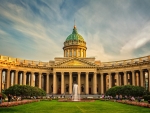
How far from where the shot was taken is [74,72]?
273 feet

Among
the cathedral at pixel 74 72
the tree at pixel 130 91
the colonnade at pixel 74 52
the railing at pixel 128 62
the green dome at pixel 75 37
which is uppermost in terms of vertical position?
the green dome at pixel 75 37

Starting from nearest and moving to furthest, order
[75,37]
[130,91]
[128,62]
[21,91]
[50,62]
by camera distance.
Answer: [21,91]
[130,91]
[128,62]
[50,62]
[75,37]

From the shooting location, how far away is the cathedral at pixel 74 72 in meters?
70.1

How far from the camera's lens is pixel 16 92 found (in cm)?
5466

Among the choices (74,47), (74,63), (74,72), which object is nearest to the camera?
(74,63)

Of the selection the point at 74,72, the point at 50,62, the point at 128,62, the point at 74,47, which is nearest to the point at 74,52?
the point at 74,47

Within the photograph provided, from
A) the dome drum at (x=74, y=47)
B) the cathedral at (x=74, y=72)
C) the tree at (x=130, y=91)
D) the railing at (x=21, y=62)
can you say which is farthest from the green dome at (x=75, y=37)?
the tree at (x=130, y=91)

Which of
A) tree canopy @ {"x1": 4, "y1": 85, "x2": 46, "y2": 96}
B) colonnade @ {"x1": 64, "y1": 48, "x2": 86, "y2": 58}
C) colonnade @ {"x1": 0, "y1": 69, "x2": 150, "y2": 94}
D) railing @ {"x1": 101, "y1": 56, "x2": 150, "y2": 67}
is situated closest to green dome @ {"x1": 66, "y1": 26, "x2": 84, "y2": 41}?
colonnade @ {"x1": 64, "y1": 48, "x2": 86, "y2": 58}

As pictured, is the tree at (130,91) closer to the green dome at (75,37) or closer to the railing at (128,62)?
the railing at (128,62)

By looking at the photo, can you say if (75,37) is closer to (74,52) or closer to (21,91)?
(74,52)

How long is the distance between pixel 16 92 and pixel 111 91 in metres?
24.8

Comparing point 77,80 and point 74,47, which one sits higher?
point 74,47

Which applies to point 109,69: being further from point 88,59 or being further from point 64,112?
point 64,112

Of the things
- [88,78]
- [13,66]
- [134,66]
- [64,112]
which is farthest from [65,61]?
[64,112]
